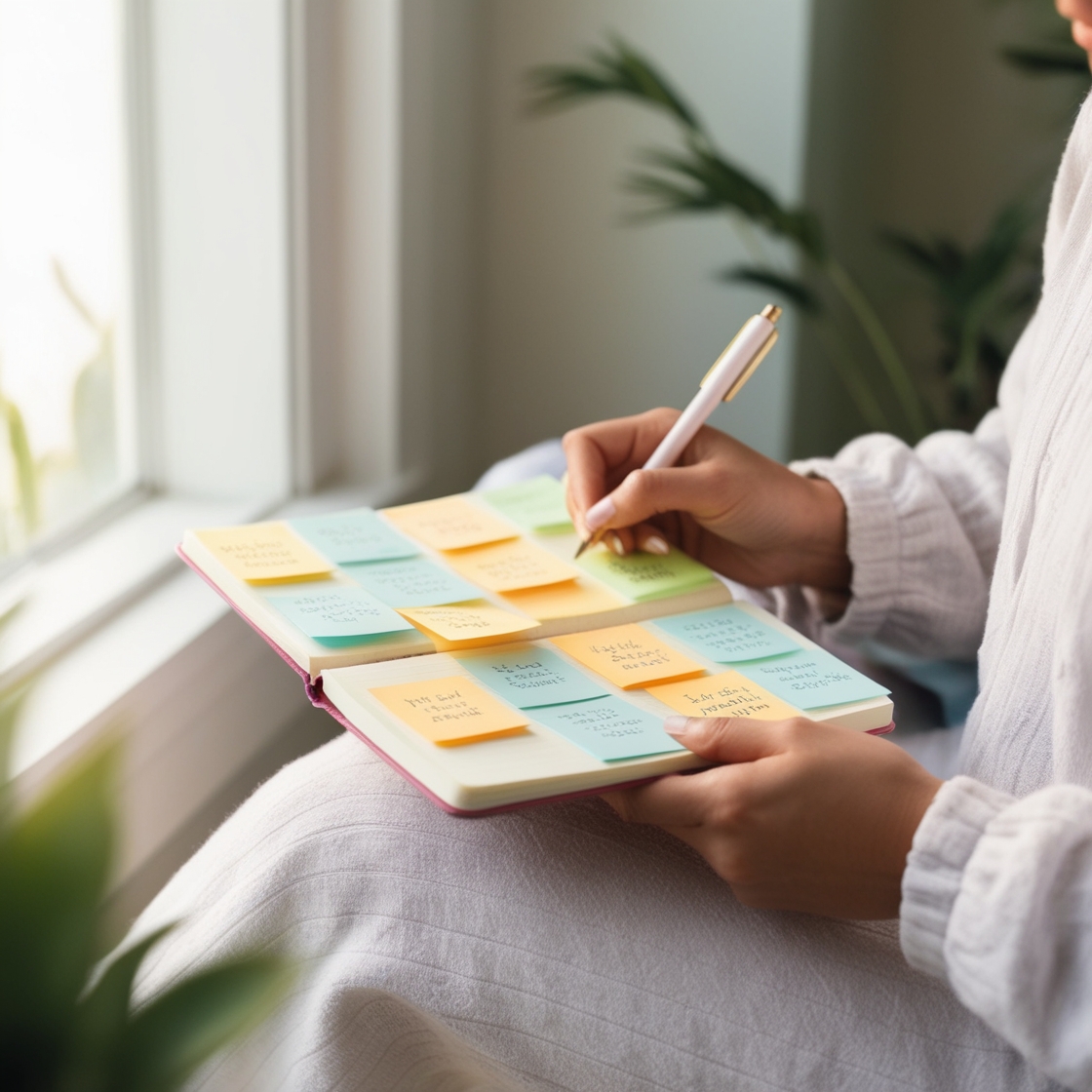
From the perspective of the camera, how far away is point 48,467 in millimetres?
1110

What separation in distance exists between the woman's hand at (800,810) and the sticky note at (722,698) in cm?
4

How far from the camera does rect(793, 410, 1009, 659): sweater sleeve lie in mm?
787

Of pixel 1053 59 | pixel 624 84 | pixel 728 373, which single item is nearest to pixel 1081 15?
pixel 728 373

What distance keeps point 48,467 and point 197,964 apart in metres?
0.71

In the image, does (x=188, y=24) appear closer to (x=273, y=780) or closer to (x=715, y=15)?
(x=715, y=15)

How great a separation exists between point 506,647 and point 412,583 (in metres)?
0.08

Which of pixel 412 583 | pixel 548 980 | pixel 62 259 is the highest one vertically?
pixel 62 259

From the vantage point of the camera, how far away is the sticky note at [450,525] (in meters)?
0.74

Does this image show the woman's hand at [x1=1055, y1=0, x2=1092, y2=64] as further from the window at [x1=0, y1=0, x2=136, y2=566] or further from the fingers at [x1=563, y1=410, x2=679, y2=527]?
the window at [x1=0, y1=0, x2=136, y2=566]

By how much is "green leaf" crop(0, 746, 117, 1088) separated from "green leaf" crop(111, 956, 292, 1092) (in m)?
0.01

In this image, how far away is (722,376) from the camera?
0.74m

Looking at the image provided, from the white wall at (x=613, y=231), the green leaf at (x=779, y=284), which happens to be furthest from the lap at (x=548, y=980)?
the white wall at (x=613, y=231)

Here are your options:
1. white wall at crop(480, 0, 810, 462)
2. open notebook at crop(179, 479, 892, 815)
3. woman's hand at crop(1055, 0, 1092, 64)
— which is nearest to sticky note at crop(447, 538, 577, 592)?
open notebook at crop(179, 479, 892, 815)

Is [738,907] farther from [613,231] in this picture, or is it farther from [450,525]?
[613,231]
